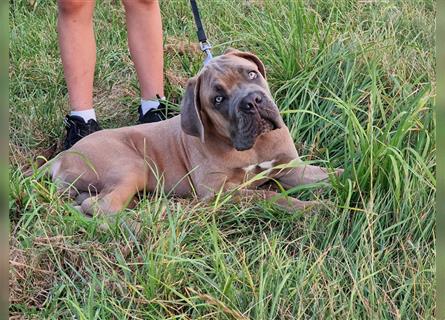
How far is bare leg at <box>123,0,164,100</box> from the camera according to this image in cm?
400

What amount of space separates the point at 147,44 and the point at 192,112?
0.93m

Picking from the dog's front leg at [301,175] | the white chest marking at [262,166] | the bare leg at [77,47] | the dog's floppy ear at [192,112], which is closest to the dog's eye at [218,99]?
the dog's floppy ear at [192,112]

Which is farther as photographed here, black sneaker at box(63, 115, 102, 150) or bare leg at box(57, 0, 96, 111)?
black sneaker at box(63, 115, 102, 150)

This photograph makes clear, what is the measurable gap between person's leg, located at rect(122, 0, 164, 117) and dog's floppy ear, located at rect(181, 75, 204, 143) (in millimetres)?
784

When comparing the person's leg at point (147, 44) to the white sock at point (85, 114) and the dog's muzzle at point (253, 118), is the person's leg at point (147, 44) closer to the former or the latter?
the white sock at point (85, 114)

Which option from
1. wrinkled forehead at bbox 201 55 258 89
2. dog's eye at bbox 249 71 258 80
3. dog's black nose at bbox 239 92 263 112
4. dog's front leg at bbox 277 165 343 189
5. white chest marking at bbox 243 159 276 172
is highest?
wrinkled forehead at bbox 201 55 258 89

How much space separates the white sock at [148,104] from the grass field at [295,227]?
0.77 ft

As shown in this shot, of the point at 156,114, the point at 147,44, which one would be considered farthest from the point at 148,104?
the point at 147,44

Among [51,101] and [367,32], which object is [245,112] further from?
[51,101]

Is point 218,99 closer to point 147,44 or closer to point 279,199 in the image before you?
point 279,199

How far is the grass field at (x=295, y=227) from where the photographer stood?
2385 millimetres

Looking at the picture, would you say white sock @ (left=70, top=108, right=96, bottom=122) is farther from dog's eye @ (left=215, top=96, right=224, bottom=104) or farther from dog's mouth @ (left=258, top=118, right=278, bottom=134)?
dog's mouth @ (left=258, top=118, right=278, bottom=134)

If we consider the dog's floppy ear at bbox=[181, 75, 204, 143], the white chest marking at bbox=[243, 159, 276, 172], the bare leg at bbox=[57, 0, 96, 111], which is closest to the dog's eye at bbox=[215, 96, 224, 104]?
the dog's floppy ear at bbox=[181, 75, 204, 143]

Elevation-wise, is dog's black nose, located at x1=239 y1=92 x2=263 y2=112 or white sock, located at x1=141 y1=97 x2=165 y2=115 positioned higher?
dog's black nose, located at x1=239 y1=92 x2=263 y2=112
